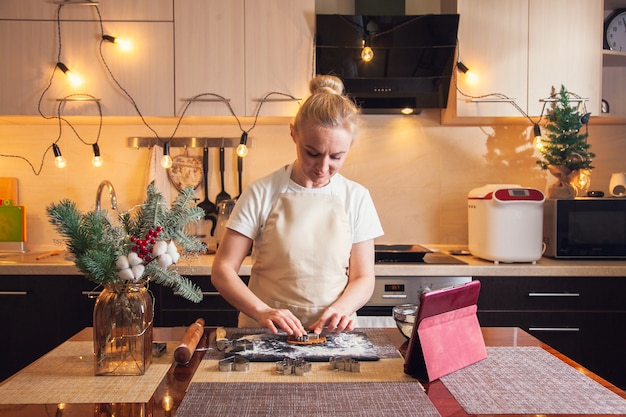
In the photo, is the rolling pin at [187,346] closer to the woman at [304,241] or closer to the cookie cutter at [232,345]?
the cookie cutter at [232,345]

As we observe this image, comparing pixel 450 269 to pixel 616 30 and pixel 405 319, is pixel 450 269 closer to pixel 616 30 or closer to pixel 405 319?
pixel 405 319

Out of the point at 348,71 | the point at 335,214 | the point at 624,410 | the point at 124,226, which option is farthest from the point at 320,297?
the point at 348,71

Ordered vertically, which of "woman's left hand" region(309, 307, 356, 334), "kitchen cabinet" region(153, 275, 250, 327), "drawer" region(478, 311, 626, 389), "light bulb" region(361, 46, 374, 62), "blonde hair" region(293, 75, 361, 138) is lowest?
"drawer" region(478, 311, 626, 389)

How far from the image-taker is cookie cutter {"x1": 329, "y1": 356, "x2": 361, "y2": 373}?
3.71ft

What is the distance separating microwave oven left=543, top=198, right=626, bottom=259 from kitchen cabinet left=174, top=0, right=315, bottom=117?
1361 mm

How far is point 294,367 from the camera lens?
3.67 feet

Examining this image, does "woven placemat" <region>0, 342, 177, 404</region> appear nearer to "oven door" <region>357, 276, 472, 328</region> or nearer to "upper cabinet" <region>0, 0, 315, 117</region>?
"oven door" <region>357, 276, 472, 328</region>

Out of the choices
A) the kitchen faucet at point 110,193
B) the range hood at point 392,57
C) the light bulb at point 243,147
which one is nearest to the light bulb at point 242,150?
the light bulb at point 243,147

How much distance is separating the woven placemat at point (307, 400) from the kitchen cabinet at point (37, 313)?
5.51ft

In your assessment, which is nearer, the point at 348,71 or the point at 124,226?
the point at 124,226

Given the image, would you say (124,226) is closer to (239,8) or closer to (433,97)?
(239,8)

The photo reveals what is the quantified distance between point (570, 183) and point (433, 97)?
0.76 m

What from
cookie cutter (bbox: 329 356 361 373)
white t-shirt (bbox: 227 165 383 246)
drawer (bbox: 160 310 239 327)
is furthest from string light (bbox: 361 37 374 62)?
cookie cutter (bbox: 329 356 361 373)

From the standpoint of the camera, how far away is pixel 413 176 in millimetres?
3096
